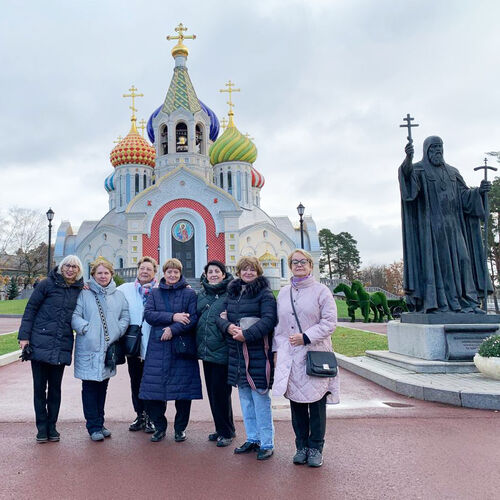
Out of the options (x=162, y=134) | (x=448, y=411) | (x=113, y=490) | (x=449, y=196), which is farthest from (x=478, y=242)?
(x=162, y=134)

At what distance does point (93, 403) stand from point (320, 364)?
2.49 m

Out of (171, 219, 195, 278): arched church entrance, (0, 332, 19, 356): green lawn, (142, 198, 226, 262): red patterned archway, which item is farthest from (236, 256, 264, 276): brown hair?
(171, 219, 195, 278): arched church entrance

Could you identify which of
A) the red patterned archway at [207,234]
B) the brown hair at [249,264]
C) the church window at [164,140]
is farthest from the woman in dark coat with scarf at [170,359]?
the church window at [164,140]

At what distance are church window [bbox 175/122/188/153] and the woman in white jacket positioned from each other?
114 feet

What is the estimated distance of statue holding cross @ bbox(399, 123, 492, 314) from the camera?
26.1ft

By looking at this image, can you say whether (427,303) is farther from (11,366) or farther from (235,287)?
(11,366)

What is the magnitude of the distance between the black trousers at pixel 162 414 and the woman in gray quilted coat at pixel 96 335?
0.52m

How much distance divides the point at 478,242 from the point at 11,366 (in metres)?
9.66

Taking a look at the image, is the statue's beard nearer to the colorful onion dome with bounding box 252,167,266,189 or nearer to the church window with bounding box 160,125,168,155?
the church window with bounding box 160,125,168,155

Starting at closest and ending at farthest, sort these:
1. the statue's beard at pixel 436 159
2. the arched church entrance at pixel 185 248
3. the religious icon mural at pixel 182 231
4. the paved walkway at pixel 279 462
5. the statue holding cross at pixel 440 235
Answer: the paved walkway at pixel 279 462 < the statue holding cross at pixel 440 235 < the statue's beard at pixel 436 159 < the arched church entrance at pixel 185 248 < the religious icon mural at pixel 182 231

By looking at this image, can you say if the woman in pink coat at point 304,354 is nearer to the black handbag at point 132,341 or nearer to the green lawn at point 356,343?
the black handbag at point 132,341

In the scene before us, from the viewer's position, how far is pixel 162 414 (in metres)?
5.03

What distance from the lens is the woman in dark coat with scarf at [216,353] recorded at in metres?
4.82

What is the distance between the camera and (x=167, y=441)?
4.91 metres
